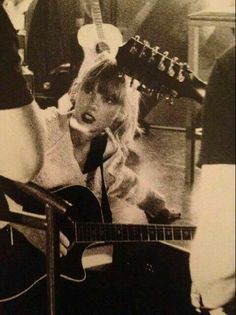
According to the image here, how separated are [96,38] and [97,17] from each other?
0.06m

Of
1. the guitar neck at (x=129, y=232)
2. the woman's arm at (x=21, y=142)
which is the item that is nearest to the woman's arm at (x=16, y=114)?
the woman's arm at (x=21, y=142)

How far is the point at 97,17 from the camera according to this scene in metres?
1.58

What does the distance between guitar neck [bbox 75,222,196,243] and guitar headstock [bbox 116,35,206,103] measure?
0.36 meters

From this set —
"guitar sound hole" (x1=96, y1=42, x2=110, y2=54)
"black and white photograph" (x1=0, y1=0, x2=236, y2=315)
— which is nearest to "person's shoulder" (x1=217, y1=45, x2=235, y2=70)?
"black and white photograph" (x1=0, y1=0, x2=236, y2=315)

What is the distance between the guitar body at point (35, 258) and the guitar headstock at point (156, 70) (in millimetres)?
387

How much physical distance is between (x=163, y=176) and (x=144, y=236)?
0.18 meters

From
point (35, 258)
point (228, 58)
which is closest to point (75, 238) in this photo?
point (35, 258)

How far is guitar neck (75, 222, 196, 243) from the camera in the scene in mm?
1501

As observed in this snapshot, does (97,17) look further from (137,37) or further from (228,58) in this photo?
(228,58)

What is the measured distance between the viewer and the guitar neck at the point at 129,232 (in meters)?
1.50

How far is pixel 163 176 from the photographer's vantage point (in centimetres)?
154

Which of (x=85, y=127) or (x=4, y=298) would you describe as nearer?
(x=85, y=127)

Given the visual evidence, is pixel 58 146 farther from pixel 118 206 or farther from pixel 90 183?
pixel 118 206

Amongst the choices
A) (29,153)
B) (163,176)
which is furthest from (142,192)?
(29,153)
